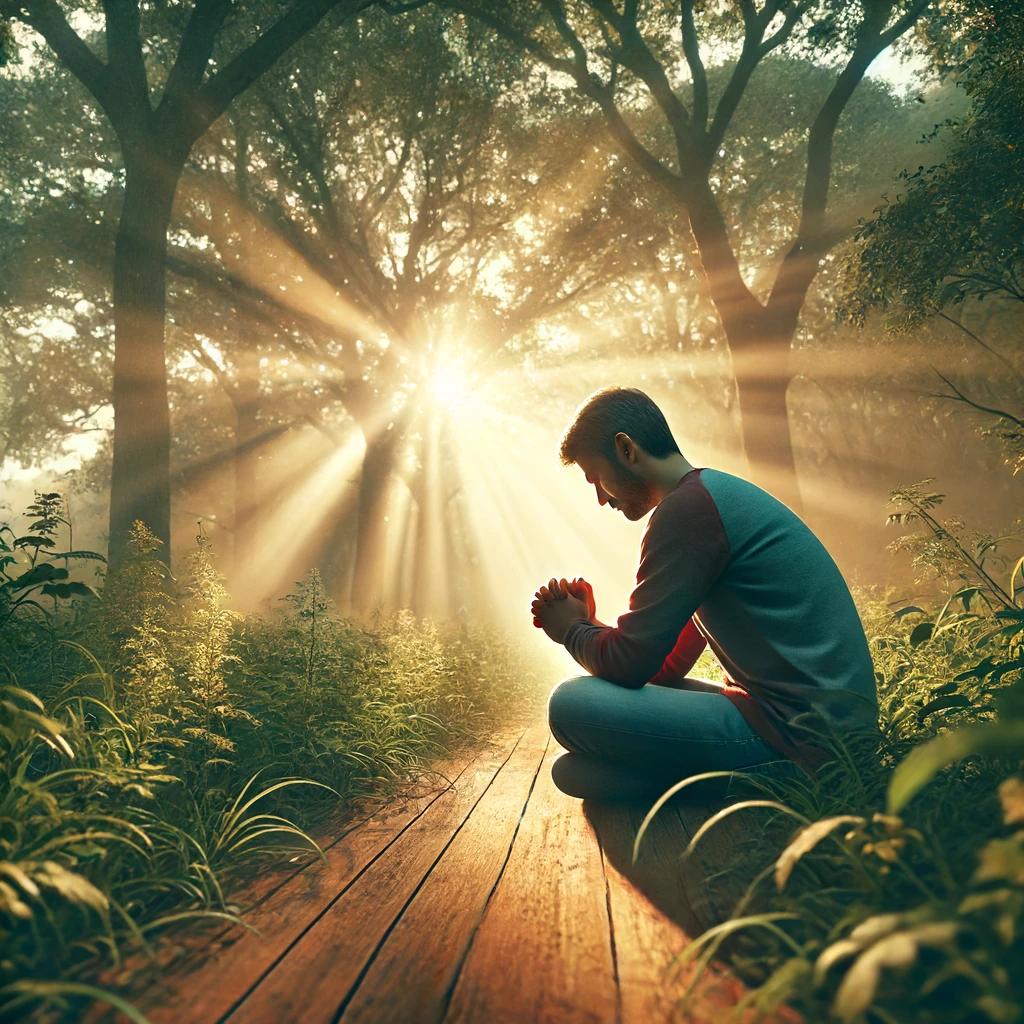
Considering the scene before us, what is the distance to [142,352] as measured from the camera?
6.74 metres

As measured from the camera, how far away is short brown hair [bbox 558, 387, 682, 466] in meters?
2.74

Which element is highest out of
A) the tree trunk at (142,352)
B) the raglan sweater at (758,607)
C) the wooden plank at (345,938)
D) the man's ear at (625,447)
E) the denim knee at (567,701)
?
the tree trunk at (142,352)

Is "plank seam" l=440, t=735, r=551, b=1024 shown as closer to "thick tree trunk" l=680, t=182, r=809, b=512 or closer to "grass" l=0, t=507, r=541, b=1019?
"grass" l=0, t=507, r=541, b=1019

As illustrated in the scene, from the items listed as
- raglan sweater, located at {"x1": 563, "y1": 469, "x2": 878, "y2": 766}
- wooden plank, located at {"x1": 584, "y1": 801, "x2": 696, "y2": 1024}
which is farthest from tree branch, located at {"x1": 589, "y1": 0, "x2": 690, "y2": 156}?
wooden plank, located at {"x1": 584, "y1": 801, "x2": 696, "y2": 1024}

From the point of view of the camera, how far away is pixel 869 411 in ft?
86.6

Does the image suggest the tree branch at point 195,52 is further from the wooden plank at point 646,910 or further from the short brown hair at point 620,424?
the wooden plank at point 646,910

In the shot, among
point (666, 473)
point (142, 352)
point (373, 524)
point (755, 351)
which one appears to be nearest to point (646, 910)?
point (666, 473)

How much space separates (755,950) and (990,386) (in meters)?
21.2

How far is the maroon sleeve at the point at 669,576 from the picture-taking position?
2404 mm

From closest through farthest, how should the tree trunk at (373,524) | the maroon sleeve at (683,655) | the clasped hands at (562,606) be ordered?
the clasped hands at (562,606)
the maroon sleeve at (683,655)
the tree trunk at (373,524)

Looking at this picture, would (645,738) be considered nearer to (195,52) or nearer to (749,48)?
(195,52)

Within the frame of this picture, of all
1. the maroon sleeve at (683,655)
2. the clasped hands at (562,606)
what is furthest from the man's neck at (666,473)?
the maroon sleeve at (683,655)

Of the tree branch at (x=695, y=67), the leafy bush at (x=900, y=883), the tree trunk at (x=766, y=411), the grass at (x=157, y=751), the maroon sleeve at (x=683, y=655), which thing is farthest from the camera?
the tree branch at (x=695, y=67)

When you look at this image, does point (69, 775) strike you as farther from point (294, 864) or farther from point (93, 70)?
point (93, 70)
